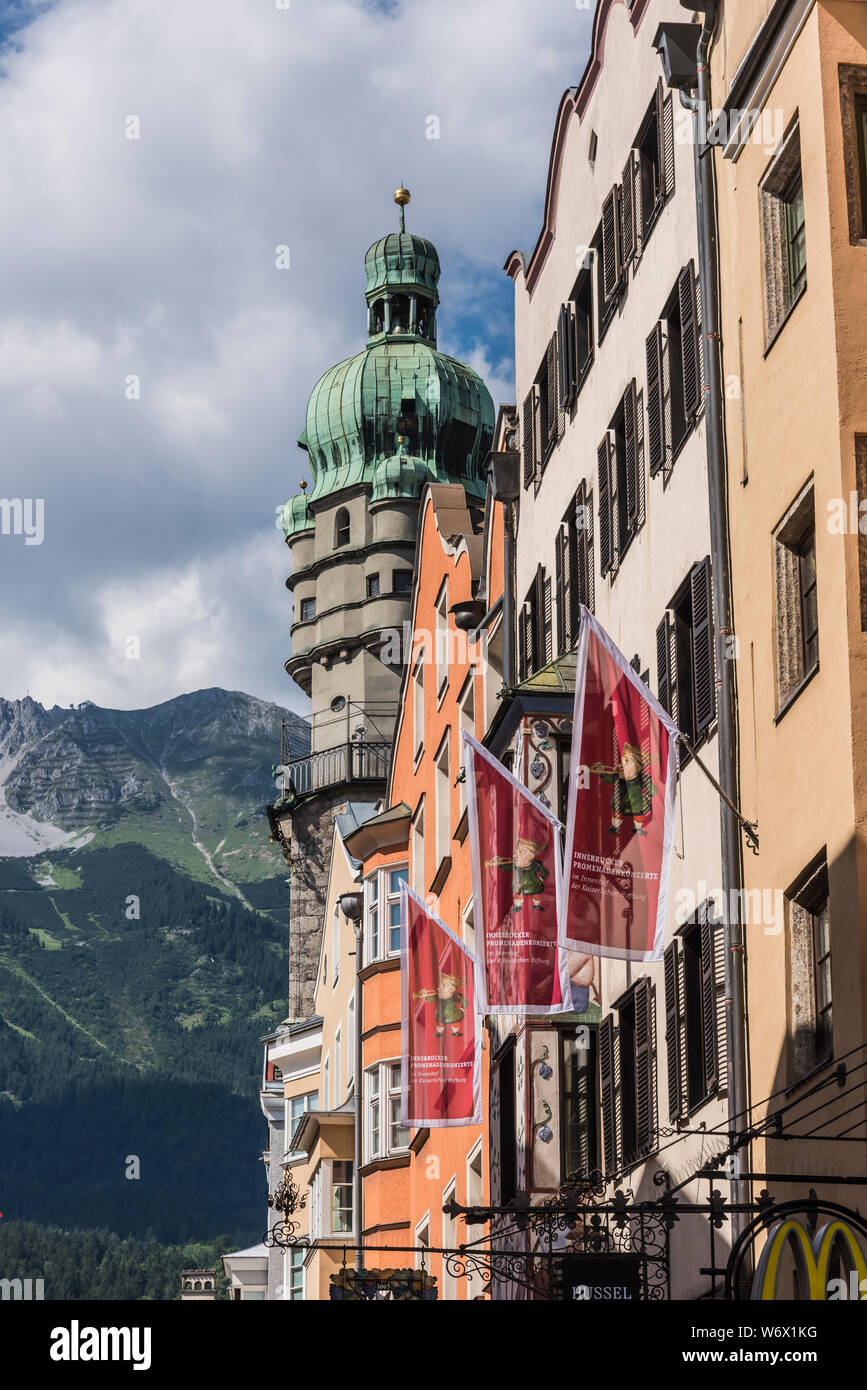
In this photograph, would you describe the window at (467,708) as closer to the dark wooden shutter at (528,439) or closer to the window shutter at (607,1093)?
the dark wooden shutter at (528,439)

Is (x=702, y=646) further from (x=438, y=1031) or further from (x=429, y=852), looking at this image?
(x=429, y=852)

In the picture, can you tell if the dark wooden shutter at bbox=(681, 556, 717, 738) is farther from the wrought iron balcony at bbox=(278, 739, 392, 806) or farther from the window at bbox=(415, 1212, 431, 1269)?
the wrought iron balcony at bbox=(278, 739, 392, 806)

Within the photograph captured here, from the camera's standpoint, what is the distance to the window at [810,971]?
1869 cm

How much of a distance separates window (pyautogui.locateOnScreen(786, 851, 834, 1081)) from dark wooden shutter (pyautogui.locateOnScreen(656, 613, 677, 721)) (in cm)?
484

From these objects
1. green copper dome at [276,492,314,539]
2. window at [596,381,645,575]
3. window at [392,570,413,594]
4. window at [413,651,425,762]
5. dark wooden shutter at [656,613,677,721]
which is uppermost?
green copper dome at [276,492,314,539]

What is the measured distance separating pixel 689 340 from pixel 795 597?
15.8 feet

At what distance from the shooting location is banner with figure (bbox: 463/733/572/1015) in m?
24.1

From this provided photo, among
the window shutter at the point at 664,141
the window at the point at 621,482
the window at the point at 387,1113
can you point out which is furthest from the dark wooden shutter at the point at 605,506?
the window at the point at 387,1113

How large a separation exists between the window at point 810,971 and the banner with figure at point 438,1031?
30.5 feet

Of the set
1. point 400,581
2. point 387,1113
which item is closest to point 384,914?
point 387,1113

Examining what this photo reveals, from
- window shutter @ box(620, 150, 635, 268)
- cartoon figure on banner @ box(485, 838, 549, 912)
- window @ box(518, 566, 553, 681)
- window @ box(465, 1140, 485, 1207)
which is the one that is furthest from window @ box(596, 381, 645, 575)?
window @ box(465, 1140, 485, 1207)

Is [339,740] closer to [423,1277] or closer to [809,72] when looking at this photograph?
[423,1277]
